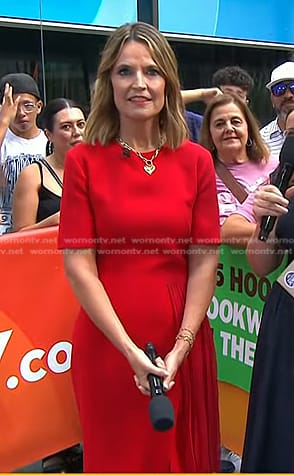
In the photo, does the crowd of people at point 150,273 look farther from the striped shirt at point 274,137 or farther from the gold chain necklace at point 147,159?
the striped shirt at point 274,137

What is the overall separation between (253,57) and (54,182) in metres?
6.18

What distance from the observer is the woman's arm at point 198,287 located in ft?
6.63

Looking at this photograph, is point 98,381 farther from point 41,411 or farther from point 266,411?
point 41,411

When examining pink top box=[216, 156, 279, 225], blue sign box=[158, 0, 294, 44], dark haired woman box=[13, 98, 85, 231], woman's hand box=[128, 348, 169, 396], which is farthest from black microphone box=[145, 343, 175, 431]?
blue sign box=[158, 0, 294, 44]

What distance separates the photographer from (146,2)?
4406 mm

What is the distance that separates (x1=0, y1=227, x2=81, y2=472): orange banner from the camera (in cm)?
274

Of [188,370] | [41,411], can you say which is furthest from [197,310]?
[41,411]

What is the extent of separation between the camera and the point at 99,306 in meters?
1.94

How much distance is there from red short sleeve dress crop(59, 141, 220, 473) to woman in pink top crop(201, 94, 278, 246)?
1.09m

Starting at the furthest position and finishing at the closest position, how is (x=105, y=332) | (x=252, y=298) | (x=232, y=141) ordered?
(x=232, y=141), (x=252, y=298), (x=105, y=332)

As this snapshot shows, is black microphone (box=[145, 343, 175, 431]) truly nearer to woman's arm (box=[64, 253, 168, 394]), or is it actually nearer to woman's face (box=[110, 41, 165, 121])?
woman's arm (box=[64, 253, 168, 394])

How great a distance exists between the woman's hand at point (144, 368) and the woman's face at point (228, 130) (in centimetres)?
162

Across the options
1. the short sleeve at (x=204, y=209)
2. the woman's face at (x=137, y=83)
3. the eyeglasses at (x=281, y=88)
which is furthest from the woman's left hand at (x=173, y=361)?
the eyeglasses at (x=281, y=88)

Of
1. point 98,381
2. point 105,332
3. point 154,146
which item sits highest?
point 154,146
